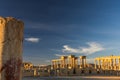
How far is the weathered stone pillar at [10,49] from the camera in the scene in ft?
13.6

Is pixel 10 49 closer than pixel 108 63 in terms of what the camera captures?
Yes

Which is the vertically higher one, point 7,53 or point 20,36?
point 20,36

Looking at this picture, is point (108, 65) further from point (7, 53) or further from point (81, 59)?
point (7, 53)

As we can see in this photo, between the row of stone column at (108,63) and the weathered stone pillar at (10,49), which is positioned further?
the row of stone column at (108,63)

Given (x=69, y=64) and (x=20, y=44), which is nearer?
(x=20, y=44)

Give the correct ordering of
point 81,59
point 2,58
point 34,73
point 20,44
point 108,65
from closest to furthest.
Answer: point 2,58
point 20,44
point 34,73
point 81,59
point 108,65

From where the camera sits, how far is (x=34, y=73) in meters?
65.7

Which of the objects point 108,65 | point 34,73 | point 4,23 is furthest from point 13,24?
point 108,65

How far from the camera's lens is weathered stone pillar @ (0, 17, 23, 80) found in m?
4.14

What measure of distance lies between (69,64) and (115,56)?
16773mm

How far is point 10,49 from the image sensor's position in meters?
Answer: 4.19

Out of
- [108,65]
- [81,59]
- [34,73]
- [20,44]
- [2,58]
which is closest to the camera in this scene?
[2,58]

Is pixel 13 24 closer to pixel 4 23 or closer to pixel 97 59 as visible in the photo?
pixel 4 23

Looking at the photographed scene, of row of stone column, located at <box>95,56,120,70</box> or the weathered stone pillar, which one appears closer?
the weathered stone pillar
